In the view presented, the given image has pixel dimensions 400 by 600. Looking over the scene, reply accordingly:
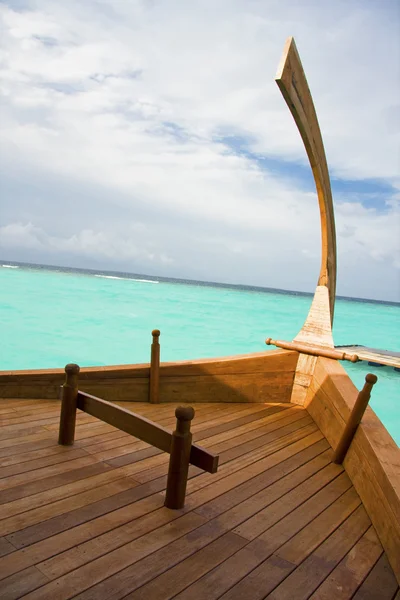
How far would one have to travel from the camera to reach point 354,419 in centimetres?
272

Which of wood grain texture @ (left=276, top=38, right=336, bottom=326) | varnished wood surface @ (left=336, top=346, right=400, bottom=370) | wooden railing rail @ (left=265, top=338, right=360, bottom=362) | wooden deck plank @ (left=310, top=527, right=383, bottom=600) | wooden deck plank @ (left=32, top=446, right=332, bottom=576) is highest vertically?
wood grain texture @ (left=276, top=38, right=336, bottom=326)

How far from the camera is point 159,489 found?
2221 millimetres

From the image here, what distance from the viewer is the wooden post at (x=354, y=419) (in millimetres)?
2646

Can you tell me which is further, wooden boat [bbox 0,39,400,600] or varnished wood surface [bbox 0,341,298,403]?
varnished wood surface [bbox 0,341,298,403]

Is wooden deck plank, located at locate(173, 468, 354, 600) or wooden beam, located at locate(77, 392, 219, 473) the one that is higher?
wooden beam, located at locate(77, 392, 219, 473)

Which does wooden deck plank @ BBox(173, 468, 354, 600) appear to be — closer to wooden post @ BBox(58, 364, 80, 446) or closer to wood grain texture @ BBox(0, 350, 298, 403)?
wooden post @ BBox(58, 364, 80, 446)

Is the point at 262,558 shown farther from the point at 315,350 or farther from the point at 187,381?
the point at 315,350

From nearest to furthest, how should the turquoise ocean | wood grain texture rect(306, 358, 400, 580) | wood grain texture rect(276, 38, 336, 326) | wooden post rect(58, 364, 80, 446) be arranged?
wood grain texture rect(306, 358, 400, 580) < wooden post rect(58, 364, 80, 446) < wood grain texture rect(276, 38, 336, 326) < the turquoise ocean

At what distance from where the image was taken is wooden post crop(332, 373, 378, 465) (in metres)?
2.65

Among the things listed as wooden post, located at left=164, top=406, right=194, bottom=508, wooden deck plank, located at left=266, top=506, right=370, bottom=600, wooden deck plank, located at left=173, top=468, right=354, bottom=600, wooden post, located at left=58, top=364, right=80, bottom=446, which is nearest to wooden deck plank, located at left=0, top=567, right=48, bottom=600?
wooden deck plank, located at left=173, top=468, right=354, bottom=600

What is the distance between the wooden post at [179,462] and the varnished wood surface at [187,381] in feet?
5.22

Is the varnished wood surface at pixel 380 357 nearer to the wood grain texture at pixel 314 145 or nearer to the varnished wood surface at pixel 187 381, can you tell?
the wood grain texture at pixel 314 145

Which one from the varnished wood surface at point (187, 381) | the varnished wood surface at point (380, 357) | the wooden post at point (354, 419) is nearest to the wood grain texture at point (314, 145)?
the varnished wood surface at point (187, 381)

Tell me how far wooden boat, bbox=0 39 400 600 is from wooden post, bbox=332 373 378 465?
1 cm
